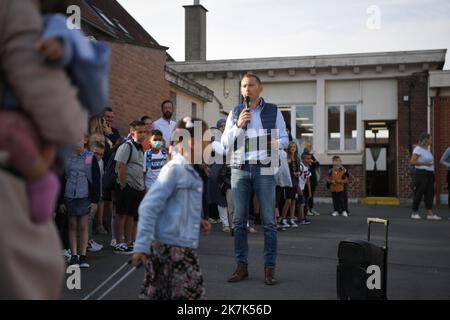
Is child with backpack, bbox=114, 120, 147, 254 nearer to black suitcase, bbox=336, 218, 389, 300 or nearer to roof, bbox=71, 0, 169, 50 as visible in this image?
black suitcase, bbox=336, 218, 389, 300

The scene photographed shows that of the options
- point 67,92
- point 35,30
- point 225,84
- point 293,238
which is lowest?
point 293,238

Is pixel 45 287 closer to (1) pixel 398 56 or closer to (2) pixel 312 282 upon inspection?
(2) pixel 312 282

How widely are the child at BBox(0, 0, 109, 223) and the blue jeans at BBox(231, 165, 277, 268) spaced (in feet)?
14.3

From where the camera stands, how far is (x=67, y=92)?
2297 mm

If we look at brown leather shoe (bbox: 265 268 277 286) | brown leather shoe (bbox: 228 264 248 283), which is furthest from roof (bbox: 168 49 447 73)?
brown leather shoe (bbox: 265 268 277 286)

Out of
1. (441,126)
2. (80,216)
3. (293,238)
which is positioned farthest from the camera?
(441,126)

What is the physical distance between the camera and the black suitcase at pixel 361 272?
5.36 metres

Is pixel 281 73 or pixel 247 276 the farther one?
pixel 281 73

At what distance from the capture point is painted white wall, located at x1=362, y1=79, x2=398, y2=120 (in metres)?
27.0

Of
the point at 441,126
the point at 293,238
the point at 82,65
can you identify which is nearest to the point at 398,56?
the point at 441,126

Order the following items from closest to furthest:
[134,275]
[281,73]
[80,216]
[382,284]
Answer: [382,284] < [134,275] < [80,216] < [281,73]

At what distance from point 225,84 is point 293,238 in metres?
18.5

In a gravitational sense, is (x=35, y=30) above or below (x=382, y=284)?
above

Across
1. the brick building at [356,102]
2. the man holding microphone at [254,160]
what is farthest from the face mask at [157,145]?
the brick building at [356,102]
